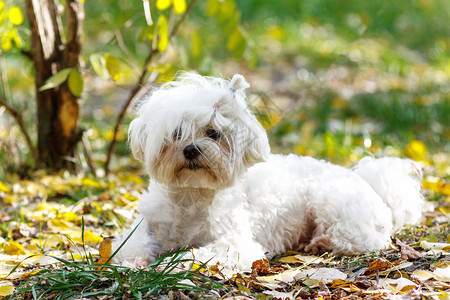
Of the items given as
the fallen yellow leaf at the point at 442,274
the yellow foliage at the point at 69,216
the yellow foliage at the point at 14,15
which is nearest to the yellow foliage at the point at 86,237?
the yellow foliage at the point at 69,216

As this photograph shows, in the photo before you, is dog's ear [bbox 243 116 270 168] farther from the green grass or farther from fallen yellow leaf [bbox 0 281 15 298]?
fallen yellow leaf [bbox 0 281 15 298]

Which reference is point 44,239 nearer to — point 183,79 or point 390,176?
point 183,79

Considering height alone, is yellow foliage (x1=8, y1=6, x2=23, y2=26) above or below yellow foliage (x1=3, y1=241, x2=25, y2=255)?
above

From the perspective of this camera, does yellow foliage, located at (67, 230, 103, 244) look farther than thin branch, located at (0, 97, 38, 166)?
No

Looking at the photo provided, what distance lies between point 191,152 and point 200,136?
12 centimetres

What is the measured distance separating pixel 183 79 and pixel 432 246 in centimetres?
169

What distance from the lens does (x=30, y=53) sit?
14.7 feet

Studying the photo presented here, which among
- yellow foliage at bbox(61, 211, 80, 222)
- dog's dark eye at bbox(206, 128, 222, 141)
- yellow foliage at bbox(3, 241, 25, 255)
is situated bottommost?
yellow foliage at bbox(61, 211, 80, 222)

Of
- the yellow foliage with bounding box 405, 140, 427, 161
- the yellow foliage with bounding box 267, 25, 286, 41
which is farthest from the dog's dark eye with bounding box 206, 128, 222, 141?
the yellow foliage with bounding box 267, 25, 286, 41

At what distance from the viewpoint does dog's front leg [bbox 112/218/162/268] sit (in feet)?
9.75

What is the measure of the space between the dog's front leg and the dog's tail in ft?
5.07

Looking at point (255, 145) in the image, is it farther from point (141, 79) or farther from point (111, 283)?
point (141, 79)

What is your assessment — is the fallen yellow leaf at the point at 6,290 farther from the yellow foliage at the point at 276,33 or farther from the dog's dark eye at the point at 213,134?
the yellow foliage at the point at 276,33

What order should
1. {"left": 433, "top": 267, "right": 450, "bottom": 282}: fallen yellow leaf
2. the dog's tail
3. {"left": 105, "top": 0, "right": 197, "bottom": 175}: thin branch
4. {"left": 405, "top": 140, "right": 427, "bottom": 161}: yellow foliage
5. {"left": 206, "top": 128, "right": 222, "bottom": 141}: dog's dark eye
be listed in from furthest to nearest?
{"left": 405, "top": 140, "right": 427, "bottom": 161}: yellow foliage, {"left": 105, "top": 0, "right": 197, "bottom": 175}: thin branch, the dog's tail, {"left": 206, "top": 128, "right": 222, "bottom": 141}: dog's dark eye, {"left": 433, "top": 267, "right": 450, "bottom": 282}: fallen yellow leaf
